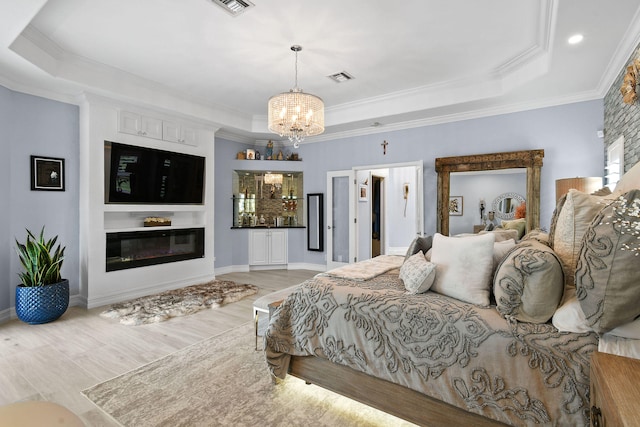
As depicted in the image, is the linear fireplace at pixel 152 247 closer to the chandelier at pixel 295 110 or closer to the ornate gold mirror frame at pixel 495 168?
the chandelier at pixel 295 110

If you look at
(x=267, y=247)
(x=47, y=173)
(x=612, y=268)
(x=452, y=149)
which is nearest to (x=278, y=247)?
(x=267, y=247)

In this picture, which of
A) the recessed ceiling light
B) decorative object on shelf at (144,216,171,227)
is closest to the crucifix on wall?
the recessed ceiling light

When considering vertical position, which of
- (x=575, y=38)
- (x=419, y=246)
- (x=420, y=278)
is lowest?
(x=420, y=278)

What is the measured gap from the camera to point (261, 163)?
A: 647cm

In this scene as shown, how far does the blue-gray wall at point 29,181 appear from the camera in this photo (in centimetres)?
366

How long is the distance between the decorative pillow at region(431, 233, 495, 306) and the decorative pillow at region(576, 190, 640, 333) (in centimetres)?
55

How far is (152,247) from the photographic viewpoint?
4.83m

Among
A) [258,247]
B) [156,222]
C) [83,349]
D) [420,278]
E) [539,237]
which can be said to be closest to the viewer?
[420,278]

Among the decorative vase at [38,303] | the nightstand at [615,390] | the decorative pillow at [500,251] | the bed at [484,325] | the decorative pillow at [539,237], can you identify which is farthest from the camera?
the decorative vase at [38,303]

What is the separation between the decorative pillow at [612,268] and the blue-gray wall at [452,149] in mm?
3700

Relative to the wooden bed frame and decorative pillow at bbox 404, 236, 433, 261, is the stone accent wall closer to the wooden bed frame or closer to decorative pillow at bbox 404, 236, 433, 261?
decorative pillow at bbox 404, 236, 433, 261

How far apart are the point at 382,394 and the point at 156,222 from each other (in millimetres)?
4256

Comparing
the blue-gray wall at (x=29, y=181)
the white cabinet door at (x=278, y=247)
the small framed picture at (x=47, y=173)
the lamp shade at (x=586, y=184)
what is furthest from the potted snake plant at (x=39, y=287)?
the lamp shade at (x=586, y=184)

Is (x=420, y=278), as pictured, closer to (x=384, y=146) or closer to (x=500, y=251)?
(x=500, y=251)
